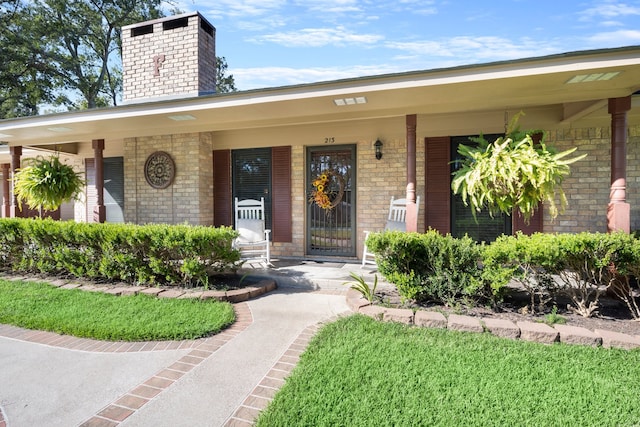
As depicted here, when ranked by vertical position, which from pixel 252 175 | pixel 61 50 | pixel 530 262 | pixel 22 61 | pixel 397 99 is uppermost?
pixel 61 50

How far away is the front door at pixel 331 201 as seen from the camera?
19.7 ft

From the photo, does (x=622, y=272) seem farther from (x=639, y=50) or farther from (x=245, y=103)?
(x=245, y=103)

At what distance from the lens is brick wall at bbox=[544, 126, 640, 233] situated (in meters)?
4.86

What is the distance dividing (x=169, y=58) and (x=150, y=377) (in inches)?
276

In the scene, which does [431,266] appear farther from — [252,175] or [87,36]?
[87,36]

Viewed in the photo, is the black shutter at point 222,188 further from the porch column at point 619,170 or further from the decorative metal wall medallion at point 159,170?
the porch column at point 619,170

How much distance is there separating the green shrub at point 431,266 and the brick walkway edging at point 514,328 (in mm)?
310

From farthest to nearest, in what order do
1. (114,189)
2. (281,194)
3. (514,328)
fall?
1. (114,189)
2. (281,194)
3. (514,328)

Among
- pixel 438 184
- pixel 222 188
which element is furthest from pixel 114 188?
pixel 438 184

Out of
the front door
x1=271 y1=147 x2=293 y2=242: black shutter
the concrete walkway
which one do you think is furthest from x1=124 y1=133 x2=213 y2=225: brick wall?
the concrete walkway

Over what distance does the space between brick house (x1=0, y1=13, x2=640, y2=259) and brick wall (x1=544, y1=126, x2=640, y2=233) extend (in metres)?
0.02

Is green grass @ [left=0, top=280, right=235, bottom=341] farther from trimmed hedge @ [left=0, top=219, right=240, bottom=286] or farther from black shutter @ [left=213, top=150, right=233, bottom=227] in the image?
black shutter @ [left=213, top=150, right=233, bottom=227]

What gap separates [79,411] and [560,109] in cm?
625

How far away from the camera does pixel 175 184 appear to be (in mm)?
6625
